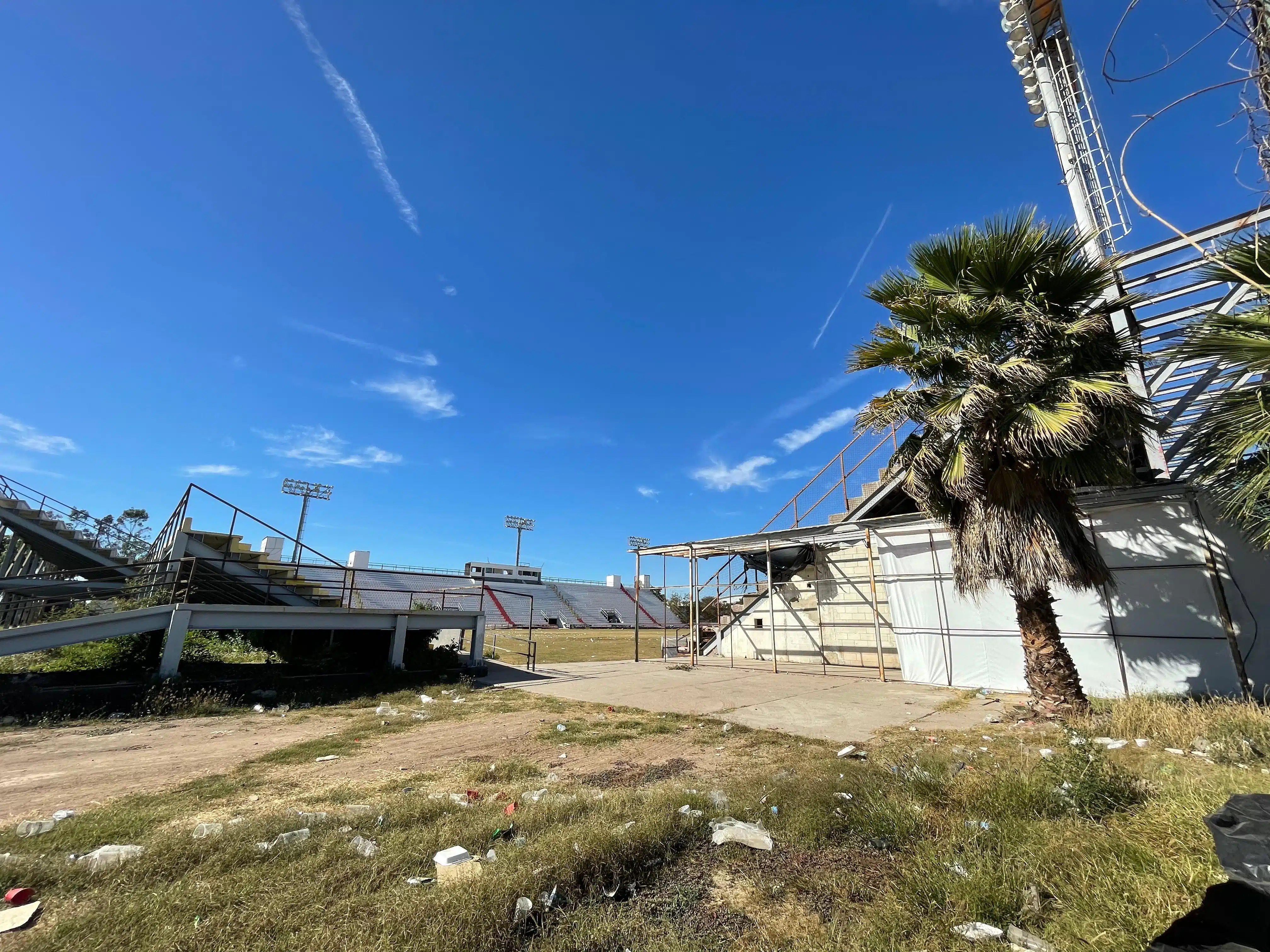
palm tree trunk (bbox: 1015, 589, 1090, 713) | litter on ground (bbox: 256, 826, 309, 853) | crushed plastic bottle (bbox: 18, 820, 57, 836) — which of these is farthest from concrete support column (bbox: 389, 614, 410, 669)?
palm tree trunk (bbox: 1015, 589, 1090, 713)

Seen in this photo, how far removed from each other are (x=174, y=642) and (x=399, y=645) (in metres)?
4.45

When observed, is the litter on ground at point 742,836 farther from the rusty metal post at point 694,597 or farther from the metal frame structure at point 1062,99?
the rusty metal post at point 694,597

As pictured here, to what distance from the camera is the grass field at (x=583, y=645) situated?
2127 centimetres

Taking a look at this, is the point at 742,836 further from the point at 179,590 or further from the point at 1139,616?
the point at 179,590

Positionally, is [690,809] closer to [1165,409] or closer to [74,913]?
[74,913]

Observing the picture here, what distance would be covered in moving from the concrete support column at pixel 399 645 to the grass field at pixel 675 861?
25.4ft

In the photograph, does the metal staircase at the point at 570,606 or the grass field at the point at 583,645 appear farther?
the metal staircase at the point at 570,606

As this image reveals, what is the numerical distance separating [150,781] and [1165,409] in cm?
1495

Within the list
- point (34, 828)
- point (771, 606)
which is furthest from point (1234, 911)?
point (771, 606)

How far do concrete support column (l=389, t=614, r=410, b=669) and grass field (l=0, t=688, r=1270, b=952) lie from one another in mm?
7749

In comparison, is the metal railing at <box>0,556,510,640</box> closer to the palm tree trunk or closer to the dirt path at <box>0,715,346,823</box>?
the dirt path at <box>0,715,346,823</box>

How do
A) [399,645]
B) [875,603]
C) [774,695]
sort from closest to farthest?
[774,695]
[875,603]
[399,645]

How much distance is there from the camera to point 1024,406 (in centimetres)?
693

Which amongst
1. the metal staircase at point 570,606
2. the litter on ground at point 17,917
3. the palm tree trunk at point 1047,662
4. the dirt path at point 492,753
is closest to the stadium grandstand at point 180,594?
the dirt path at point 492,753
